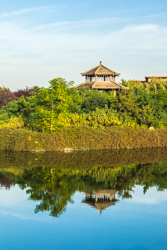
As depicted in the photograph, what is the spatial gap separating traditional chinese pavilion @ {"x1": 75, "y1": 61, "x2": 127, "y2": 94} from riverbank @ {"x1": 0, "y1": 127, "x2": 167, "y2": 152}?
1249 centimetres

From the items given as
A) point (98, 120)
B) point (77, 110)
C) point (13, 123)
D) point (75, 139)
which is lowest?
point (75, 139)

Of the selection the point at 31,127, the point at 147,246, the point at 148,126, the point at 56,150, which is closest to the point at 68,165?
the point at 56,150

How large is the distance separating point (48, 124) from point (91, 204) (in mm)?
14346

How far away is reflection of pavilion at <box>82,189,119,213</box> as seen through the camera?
12.2 metres

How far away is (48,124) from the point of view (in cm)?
2608

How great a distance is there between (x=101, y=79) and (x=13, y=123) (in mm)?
16211

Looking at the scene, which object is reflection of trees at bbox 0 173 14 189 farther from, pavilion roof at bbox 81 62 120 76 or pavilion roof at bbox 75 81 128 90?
pavilion roof at bbox 81 62 120 76

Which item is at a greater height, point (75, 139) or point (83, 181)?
Result: point (75, 139)

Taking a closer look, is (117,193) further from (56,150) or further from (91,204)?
(56,150)

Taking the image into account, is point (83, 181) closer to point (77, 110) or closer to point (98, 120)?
point (98, 120)

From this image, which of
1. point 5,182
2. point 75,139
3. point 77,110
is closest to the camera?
point 5,182

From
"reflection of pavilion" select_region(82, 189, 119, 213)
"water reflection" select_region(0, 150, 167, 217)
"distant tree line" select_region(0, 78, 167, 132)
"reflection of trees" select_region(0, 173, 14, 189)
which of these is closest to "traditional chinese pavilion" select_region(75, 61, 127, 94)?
"distant tree line" select_region(0, 78, 167, 132)

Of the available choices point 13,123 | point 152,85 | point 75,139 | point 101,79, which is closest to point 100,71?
point 101,79

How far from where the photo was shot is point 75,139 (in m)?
26.0
